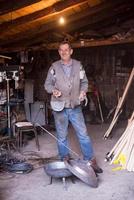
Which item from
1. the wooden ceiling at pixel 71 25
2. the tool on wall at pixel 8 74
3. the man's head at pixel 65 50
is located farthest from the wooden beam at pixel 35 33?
the man's head at pixel 65 50

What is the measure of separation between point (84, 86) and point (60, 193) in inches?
54.7

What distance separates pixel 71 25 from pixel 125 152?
3350 mm

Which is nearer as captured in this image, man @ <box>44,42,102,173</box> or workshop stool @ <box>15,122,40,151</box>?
man @ <box>44,42,102,173</box>

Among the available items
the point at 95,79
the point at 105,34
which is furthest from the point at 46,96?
the point at 105,34

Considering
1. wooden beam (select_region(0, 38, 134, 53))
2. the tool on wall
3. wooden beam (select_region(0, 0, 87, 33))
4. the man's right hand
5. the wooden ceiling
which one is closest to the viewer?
the man's right hand

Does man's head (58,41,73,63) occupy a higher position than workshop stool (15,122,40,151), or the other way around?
man's head (58,41,73,63)

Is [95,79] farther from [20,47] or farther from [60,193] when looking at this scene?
[60,193]

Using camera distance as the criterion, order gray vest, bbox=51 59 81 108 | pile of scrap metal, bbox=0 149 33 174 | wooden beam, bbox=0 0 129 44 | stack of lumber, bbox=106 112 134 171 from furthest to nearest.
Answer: wooden beam, bbox=0 0 129 44
stack of lumber, bbox=106 112 134 171
pile of scrap metal, bbox=0 149 33 174
gray vest, bbox=51 59 81 108

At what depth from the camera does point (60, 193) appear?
3.93 meters

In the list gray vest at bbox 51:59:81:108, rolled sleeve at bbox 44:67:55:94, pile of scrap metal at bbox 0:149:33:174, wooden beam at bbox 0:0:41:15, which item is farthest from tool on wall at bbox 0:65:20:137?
gray vest at bbox 51:59:81:108

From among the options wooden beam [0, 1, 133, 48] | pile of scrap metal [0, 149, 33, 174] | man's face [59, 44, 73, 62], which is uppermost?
wooden beam [0, 1, 133, 48]

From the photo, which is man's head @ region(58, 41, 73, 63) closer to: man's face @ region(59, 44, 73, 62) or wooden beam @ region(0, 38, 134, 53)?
man's face @ region(59, 44, 73, 62)

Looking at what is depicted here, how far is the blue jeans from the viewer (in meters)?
4.51

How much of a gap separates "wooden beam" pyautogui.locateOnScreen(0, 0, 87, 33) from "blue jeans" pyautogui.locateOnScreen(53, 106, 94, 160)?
5.15 feet
